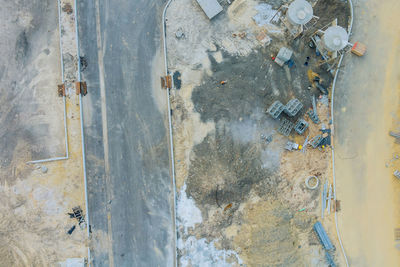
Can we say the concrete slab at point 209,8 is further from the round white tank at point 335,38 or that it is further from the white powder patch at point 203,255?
the white powder patch at point 203,255

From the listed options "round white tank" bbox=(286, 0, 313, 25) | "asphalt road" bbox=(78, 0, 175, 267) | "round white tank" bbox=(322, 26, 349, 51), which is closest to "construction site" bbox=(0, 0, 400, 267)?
"asphalt road" bbox=(78, 0, 175, 267)

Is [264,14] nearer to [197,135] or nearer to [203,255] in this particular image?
[197,135]

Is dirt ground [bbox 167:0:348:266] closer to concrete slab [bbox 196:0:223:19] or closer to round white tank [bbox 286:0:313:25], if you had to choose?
concrete slab [bbox 196:0:223:19]

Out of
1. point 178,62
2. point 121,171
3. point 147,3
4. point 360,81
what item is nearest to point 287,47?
point 360,81

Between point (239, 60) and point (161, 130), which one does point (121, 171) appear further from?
point (239, 60)

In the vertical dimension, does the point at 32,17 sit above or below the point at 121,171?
above

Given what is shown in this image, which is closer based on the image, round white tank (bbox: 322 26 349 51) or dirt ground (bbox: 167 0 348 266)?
round white tank (bbox: 322 26 349 51)

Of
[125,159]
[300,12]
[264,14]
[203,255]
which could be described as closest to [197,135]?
[125,159]
